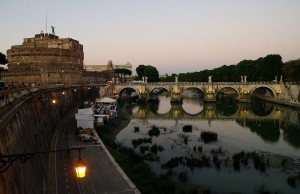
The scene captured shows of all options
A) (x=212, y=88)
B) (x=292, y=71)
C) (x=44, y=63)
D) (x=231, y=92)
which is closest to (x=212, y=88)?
(x=212, y=88)

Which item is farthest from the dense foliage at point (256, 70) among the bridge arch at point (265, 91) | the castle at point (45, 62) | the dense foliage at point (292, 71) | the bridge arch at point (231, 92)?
the castle at point (45, 62)

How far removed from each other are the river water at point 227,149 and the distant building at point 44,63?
16.7m

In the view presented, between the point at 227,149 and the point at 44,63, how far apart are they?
43.2 meters

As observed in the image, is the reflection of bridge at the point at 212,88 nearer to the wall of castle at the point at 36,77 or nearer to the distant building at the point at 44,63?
the distant building at the point at 44,63

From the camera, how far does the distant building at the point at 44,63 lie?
178 ft

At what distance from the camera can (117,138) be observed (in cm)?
3447

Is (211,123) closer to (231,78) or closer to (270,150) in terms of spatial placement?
(270,150)

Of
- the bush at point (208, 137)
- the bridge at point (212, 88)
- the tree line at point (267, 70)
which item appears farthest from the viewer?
the bridge at point (212, 88)

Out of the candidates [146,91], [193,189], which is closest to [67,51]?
[146,91]

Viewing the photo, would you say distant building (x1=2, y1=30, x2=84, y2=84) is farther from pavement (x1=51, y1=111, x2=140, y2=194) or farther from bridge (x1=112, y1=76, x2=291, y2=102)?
pavement (x1=51, y1=111, x2=140, y2=194)

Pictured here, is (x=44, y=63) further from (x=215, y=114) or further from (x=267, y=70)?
(x=267, y=70)

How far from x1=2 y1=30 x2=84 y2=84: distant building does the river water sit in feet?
54.8

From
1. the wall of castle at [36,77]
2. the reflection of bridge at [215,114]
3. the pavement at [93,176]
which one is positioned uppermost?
the wall of castle at [36,77]

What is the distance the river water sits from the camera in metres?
20.6
